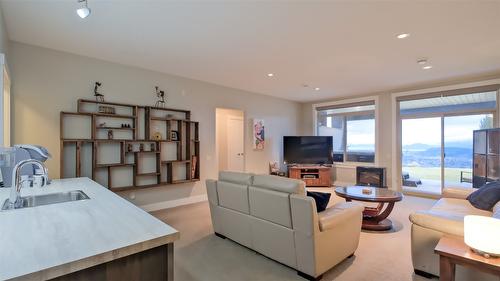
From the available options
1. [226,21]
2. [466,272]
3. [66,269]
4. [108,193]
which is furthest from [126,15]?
[466,272]

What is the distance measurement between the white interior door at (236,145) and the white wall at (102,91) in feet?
0.51

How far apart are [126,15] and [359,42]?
2.91m

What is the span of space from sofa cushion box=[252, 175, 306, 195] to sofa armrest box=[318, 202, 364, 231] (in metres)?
0.31

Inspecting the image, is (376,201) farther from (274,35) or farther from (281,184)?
(274,35)

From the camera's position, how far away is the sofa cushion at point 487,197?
2910 millimetres

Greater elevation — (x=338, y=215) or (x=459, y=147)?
(x=459, y=147)

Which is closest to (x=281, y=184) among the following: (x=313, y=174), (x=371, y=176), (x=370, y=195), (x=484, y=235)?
(x=484, y=235)

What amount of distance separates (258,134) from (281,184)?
14.3ft

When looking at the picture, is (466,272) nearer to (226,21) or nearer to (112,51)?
(226,21)

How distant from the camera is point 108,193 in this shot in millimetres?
2129

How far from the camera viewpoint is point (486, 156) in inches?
183

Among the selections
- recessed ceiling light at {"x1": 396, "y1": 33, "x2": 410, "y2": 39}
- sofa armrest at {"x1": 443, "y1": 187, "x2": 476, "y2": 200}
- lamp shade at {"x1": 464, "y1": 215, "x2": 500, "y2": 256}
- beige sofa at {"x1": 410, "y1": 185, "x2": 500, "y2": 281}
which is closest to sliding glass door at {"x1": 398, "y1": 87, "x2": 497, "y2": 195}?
sofa armrest at {"x1": 443, "y1": 187, "x2": 476, "y2": 200}

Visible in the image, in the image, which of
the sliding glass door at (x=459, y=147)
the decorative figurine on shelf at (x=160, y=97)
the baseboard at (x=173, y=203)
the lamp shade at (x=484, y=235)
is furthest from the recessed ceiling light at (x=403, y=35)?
the baseboard at (x=173, y=203)

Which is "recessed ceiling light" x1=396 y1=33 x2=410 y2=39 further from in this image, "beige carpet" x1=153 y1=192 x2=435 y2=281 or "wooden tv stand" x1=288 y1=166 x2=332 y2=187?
"wooden tv stand" x1=288 y1=166 x2=332 y2=187
